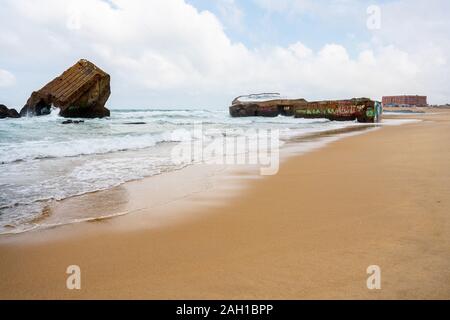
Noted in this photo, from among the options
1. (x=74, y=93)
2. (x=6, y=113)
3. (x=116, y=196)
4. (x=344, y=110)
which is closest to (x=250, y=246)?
(x=116, y=196)

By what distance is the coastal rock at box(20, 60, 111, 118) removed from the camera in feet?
70.9

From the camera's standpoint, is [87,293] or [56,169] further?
[56,169]

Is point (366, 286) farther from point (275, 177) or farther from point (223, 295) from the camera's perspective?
point (275, 177)

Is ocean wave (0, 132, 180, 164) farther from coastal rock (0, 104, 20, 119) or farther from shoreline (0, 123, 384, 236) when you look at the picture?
coastal rock (0, 104, 20, 119)

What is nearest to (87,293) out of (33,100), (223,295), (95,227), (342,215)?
(223,295)

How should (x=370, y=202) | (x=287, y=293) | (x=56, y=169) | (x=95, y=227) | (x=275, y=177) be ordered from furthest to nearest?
(x=56, y=169)
(x=275, y=177)
(x=370, y=202)
(x=95, y=227)
(x=287, y=293)

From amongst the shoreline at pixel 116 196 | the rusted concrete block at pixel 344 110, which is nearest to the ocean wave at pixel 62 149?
the shoreline at pixel 116 196

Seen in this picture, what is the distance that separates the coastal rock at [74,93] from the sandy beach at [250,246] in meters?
19.9

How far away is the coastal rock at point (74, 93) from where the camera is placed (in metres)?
21.6


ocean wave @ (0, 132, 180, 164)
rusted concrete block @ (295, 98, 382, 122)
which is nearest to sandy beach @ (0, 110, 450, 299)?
ocean wave @ (0, 132, 180, 164)

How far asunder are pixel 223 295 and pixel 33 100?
80.3 ft

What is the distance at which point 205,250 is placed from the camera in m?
2.21

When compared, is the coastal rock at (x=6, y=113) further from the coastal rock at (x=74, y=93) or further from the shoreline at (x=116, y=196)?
the shoreline at (x=116, y=196)

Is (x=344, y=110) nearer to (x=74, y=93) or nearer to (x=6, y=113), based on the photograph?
(x=74, y=93)
